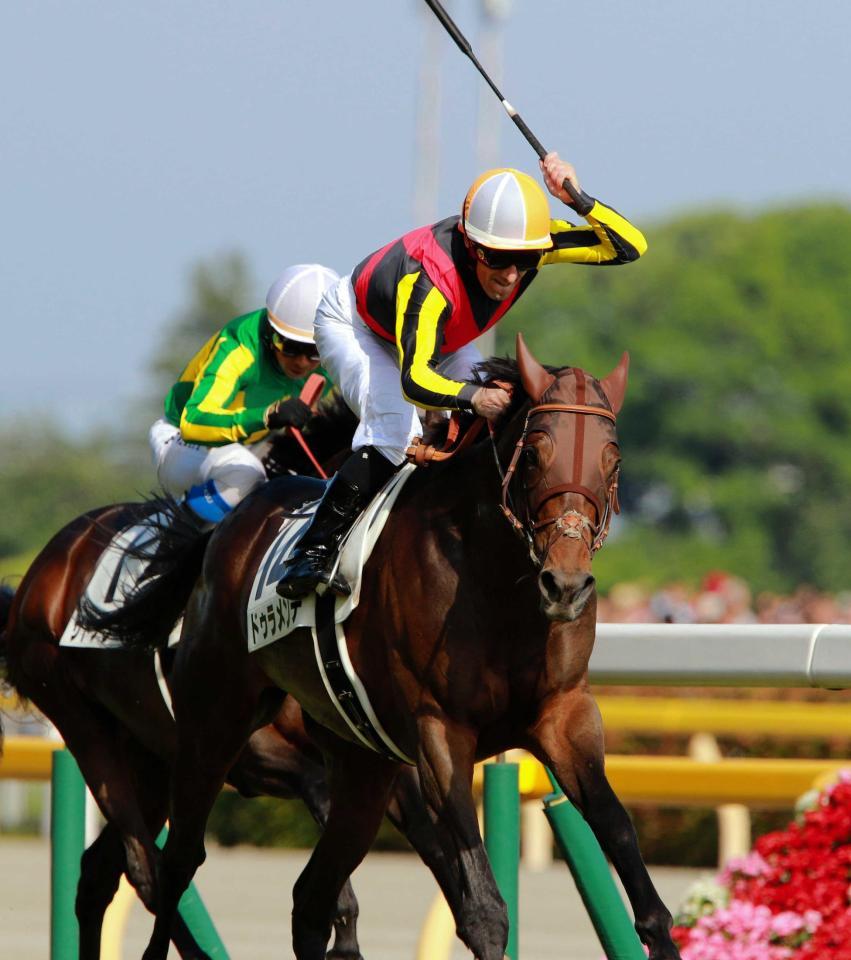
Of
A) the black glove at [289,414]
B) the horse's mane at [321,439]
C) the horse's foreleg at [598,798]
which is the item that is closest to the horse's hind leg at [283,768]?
the horse's mane at [321,439]

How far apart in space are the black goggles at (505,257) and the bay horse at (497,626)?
0.28m

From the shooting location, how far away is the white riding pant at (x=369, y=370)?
5.10m

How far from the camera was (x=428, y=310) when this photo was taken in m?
4.72

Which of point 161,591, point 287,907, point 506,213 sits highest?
point 506,213

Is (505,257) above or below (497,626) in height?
above

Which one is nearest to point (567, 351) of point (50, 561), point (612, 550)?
point (612, 550)

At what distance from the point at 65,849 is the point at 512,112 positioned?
2.53 m

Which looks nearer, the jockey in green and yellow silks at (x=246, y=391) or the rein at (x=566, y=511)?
the rein at (x=566, y=511)

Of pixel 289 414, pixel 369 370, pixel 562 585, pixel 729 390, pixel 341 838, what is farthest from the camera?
pixel 729 390

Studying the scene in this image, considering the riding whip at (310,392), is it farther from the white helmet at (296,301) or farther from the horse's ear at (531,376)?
the horse's ear at (531,376)

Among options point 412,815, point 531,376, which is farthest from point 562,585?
point 412,815

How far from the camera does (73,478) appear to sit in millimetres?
74625

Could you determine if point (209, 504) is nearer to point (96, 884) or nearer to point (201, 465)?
point (201, 465)

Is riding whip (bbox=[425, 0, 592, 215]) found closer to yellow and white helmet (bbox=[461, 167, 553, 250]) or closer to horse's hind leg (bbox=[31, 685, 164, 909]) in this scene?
yellow and white helmet (bbox=[461, 167, 553, 250])
